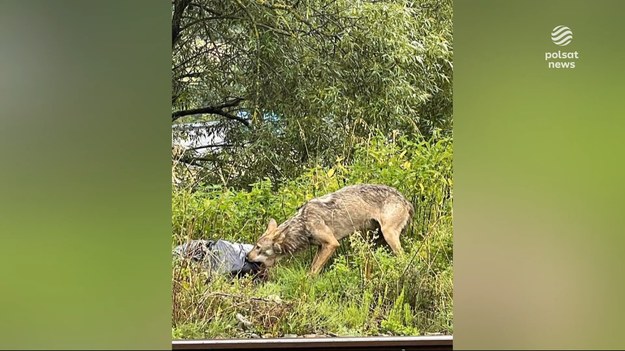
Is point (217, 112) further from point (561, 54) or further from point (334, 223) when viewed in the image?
point (561, 54)

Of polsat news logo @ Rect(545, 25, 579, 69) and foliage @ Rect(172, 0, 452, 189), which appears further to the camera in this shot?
foliage @ Rect(172, 0, 452, 189)

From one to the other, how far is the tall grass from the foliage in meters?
0.10

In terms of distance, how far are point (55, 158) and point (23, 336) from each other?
73 centimetres

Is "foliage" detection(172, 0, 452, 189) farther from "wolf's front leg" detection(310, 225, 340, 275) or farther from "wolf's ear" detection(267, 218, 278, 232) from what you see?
"wolf's front leg" detection(310, 225, 340, 275)

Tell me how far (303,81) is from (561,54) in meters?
1.26

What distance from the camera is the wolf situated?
2.83 m

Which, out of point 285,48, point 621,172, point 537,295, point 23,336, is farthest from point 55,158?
point 621,172

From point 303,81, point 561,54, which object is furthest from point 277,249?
point 561,54

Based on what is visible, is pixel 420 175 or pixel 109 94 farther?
pixel 420 175

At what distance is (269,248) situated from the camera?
2.82 meters

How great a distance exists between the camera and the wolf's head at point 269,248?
2.81 m

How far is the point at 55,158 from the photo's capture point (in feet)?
7.04

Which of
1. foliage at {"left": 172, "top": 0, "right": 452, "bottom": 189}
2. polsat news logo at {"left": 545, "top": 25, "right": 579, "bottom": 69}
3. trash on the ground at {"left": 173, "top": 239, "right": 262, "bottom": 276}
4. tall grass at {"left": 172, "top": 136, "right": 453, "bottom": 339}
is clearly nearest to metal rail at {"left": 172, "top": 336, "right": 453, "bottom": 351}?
Result: tall grass at {"left": 172, "top": 136, "right": 453, "bottom": 339}

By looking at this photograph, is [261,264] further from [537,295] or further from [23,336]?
[537,295]
